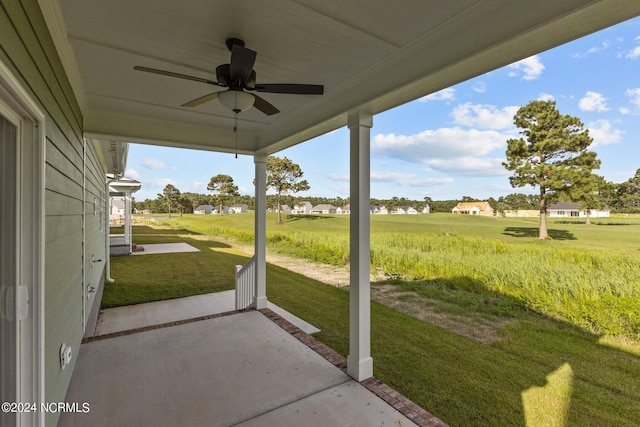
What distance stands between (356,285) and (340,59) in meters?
2.05

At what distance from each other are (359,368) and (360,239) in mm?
1258

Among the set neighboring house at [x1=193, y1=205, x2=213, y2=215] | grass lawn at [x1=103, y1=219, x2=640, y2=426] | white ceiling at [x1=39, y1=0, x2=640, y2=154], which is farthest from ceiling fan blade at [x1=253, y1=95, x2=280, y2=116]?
neighboring house at [x1=193, y1=205, x2=213, y2=215]

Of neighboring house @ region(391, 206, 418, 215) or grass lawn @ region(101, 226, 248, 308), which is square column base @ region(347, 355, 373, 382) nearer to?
grass lawn @ region(101, 226, 248, 308)

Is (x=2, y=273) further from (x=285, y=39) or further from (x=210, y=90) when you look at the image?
(x=210, y=90)

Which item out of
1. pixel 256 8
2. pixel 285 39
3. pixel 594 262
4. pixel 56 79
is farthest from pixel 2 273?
pixel 594 262

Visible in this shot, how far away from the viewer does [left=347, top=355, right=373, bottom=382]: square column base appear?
277 cm

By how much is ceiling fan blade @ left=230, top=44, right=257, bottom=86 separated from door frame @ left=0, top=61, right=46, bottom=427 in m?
1.05

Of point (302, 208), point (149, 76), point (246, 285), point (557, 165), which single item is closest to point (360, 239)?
point (149, 76)

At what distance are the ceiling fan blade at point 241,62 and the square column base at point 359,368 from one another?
106 inches

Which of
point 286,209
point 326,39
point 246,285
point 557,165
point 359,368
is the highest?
point 557,165

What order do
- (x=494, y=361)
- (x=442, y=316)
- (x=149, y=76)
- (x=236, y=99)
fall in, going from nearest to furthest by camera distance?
(x=236, y=99) → (x=149, y=76) → (x=494, y=361) → (x=442, y=316)

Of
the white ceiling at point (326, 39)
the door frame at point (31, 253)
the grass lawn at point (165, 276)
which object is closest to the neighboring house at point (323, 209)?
the grass lawn at point (165, 276)

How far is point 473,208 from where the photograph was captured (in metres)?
28.7

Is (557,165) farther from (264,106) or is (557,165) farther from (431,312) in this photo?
(264,106)
